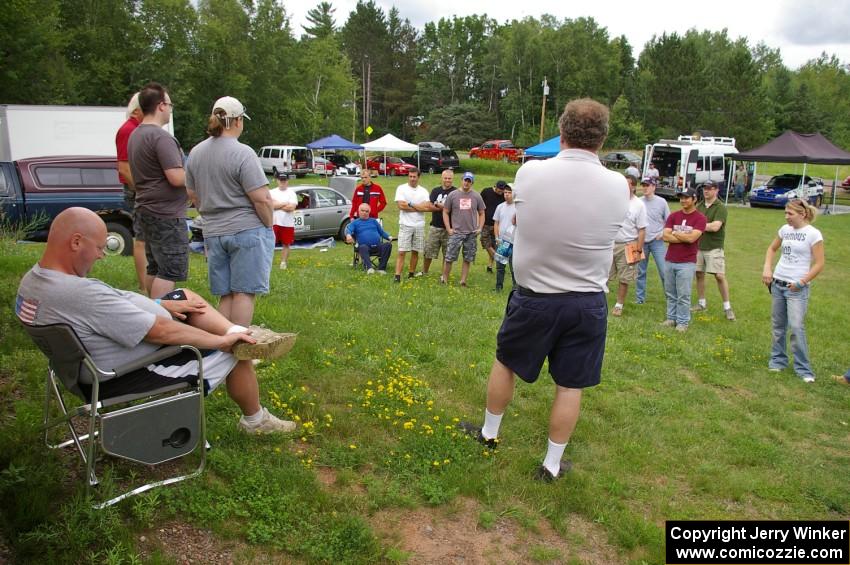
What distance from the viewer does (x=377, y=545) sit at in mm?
3066

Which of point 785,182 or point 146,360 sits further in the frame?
point 785,182

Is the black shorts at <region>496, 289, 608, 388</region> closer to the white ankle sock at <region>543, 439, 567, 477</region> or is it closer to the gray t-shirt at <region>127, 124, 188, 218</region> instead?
the white ankle sock at <region>543, 439, 567, 477</region>

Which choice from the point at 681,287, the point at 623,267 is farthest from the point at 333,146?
the point at 681,287

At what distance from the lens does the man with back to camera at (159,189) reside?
15.3ft

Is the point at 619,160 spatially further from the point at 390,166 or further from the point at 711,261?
the point at 711,261

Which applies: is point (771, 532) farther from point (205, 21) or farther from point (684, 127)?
point (684, 127)

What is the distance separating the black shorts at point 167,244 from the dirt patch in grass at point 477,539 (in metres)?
2.58

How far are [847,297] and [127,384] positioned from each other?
513 inches

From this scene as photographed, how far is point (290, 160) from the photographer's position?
3544 centimetres

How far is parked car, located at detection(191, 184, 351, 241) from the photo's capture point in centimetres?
1619

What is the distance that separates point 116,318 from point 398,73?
7973cm

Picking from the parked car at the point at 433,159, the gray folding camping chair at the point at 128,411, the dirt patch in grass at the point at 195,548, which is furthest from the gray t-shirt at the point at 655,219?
the parked car at the point at 433,159

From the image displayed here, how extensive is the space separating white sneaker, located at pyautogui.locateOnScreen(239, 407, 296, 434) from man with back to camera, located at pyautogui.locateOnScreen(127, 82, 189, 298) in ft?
4.83

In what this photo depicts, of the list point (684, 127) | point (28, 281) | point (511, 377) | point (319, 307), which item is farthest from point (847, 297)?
point (684, 127)
